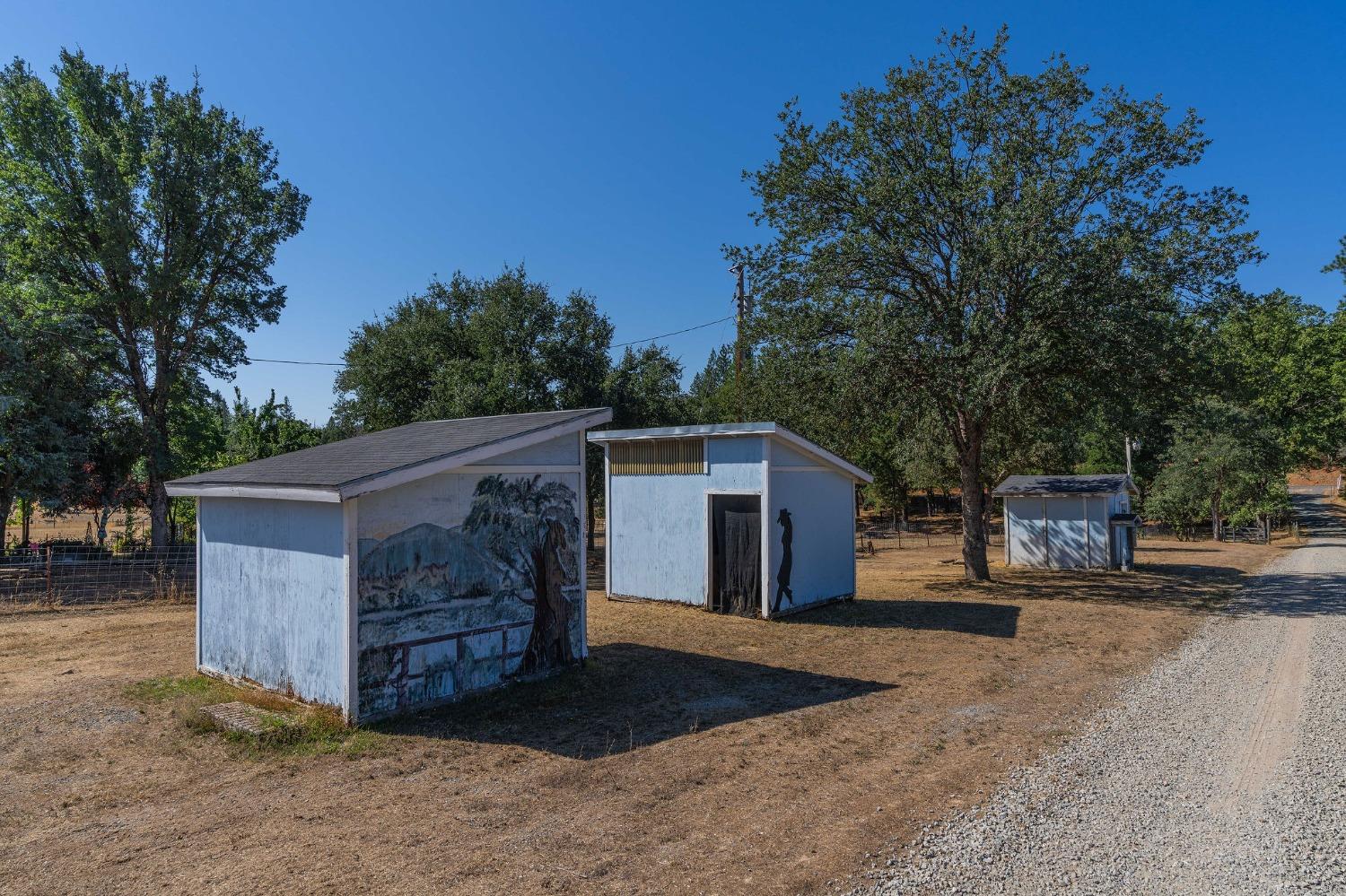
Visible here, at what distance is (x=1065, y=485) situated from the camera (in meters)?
22.3

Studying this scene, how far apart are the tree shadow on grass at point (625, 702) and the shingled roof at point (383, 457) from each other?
238 centimetres

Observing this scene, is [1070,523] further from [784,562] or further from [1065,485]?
[784,562]

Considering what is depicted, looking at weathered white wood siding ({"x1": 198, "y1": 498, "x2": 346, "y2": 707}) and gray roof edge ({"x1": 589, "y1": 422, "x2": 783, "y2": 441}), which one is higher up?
gray roof edge ({"x1": 589, "y1": 422, "x2": 783, "y2": 441})

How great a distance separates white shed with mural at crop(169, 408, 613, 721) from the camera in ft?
23.2

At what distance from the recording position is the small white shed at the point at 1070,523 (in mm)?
21359

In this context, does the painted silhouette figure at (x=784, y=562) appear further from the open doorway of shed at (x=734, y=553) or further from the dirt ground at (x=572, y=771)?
the dirt ground at (x=572, y=771)

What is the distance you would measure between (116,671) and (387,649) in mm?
4791

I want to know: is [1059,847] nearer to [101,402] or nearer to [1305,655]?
[1305,655]

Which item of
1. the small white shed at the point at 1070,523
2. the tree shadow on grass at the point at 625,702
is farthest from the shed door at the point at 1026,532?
the tree shadow on grass at the point at 625,702

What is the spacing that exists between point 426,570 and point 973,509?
605 inches

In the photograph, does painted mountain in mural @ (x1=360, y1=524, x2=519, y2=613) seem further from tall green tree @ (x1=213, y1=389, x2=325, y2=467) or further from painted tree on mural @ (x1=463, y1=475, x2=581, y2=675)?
tall green tree @ (x1=213, y1=389, x2=325, y2=467)

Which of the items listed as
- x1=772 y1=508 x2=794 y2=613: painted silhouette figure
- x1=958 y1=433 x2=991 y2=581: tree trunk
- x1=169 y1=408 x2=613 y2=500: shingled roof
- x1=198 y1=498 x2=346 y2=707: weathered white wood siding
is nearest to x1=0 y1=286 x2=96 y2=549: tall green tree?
x1=169 y1=408 x2=613 y2=500: shingled roof

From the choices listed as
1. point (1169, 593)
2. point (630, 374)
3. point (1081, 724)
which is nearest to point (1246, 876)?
point (1081, 724)

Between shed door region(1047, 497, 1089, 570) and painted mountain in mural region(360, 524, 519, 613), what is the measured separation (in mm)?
19214
